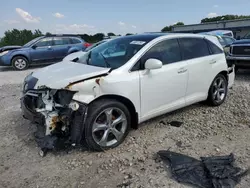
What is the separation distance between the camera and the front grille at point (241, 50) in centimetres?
810

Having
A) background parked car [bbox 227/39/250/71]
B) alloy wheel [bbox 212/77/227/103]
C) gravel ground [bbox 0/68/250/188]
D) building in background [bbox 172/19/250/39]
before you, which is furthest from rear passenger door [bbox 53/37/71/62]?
building in background [bbox 172/19/250/39]

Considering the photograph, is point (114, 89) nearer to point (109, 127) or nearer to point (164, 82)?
point (109, 127)

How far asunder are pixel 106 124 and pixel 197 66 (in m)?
2.21

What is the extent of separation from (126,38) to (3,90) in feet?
15.6

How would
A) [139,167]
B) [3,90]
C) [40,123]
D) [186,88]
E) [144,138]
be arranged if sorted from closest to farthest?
[139,167], [40,123], [144,138], [186,88], [3,90]

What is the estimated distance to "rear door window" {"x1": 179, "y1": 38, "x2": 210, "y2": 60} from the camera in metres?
4.48

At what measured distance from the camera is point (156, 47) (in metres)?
4.03

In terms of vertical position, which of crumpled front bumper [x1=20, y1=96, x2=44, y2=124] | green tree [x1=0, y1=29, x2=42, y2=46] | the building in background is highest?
the building in background

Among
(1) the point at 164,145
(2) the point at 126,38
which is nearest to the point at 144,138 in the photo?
(1) the point at 164,145

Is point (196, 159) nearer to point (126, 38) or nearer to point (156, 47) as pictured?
point (156, 47)

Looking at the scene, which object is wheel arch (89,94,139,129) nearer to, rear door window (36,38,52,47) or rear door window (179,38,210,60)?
rear door window (179,38,210,60)

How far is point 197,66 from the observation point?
4.55 m

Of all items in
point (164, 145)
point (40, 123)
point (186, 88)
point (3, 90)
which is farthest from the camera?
point (3, 90)

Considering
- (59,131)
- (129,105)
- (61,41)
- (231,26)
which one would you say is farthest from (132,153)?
(231,26)
